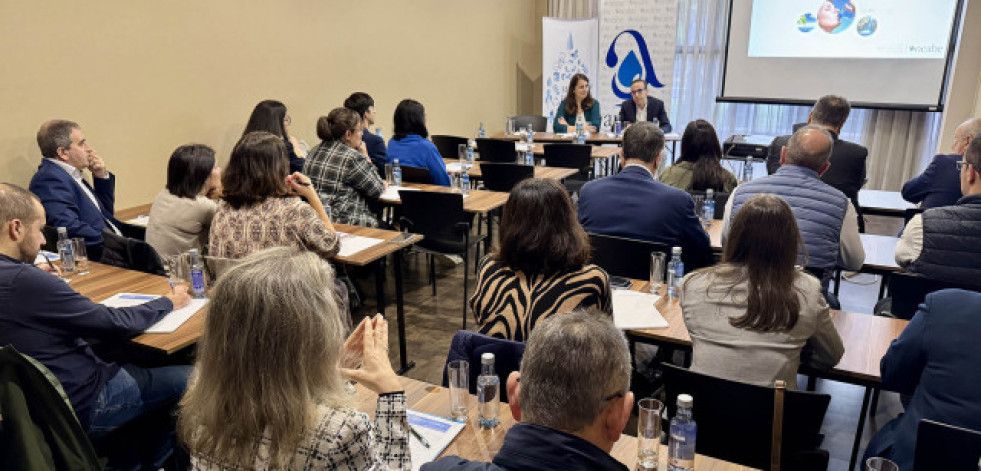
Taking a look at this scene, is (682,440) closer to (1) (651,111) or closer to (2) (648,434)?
(2) (648,434)

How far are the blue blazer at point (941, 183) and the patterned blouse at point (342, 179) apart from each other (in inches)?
137

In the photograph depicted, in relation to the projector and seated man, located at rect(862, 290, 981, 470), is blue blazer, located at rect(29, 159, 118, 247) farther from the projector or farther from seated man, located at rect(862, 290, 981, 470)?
the projector

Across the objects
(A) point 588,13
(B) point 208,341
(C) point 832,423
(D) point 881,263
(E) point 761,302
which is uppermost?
(A) point 588,13

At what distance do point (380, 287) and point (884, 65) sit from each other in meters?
6.73

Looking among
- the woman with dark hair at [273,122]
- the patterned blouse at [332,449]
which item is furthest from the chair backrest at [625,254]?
the woman with dark hair at [273,122]

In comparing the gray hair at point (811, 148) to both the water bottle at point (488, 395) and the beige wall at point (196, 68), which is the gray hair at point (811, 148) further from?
the beige wall at point (196, 68)

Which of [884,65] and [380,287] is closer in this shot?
[380,287]

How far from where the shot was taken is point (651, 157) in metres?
3.46

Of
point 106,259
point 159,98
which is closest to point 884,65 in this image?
point 159,98

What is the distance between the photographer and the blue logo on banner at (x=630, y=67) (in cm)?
873

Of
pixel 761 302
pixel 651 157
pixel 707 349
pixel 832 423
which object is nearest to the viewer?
pixel 761 302

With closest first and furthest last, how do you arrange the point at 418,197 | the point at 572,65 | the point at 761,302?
the point at 761,302 → the point at 418,197 → the point at 572,65

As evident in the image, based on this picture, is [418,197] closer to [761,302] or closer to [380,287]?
[380,287]

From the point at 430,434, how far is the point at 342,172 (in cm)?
286
